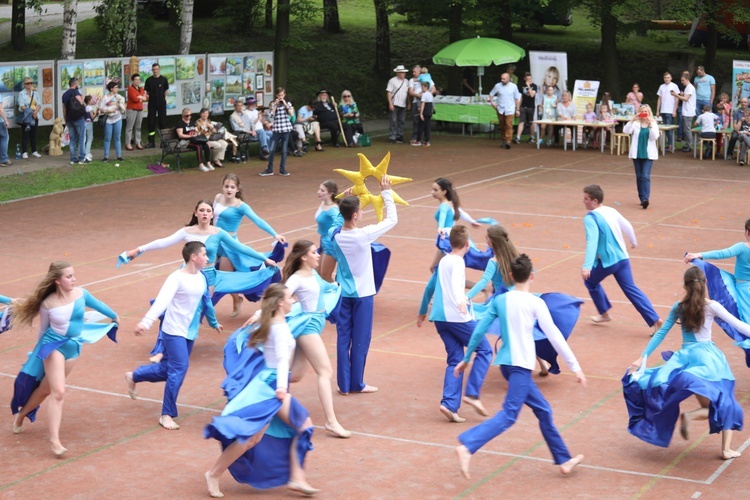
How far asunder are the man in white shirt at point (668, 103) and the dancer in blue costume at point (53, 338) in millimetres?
23631

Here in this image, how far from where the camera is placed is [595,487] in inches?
336

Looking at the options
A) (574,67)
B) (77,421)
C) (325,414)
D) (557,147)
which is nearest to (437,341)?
(325,414)

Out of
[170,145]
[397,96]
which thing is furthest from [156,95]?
[397,96]

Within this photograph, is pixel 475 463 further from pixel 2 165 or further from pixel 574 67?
pixel 574 67

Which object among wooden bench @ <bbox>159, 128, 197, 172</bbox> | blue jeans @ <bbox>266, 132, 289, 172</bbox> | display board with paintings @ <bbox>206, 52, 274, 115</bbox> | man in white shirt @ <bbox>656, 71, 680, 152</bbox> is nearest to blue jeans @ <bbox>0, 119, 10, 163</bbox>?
Result: wooden bench @ <bbox>159, 128, 197, 172</bbox>

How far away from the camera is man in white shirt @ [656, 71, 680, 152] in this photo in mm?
30422

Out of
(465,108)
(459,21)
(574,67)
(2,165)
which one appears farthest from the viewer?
(574,67)

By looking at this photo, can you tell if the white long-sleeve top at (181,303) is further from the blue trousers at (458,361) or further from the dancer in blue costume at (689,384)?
the dancer in blue costume at (689,384)

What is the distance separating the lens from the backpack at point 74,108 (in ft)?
82.8

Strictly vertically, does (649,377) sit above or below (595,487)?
above

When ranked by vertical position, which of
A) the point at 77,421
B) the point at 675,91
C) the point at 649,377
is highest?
the point at 675,91

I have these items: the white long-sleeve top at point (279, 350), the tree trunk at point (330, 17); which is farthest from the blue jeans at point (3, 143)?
the tree trunk at point (330, 17)

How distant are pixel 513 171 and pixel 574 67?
17.4m

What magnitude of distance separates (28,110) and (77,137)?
4.04ft
